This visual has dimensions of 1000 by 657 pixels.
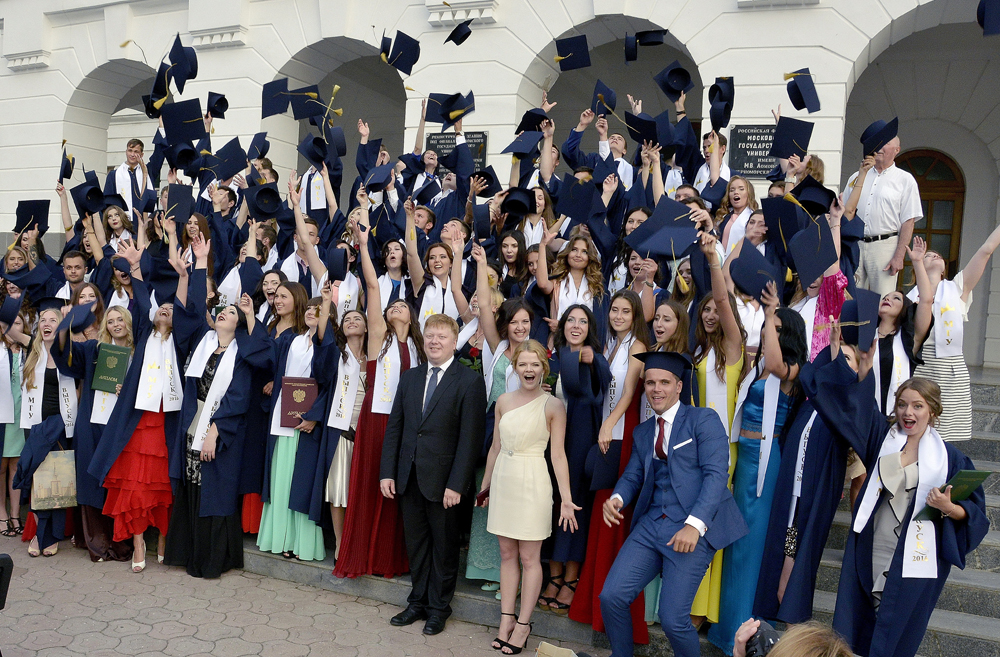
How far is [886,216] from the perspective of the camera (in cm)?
672

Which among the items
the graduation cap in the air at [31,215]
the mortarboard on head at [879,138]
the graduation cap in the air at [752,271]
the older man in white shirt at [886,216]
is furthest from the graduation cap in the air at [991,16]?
the graduation cap in the air at [31,215]

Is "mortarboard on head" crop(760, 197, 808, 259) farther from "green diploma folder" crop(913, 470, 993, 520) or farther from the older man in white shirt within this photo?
the older man in white shirt

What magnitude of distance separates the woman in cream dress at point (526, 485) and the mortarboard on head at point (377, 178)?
2.44 meters

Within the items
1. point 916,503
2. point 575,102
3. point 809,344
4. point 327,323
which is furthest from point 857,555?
point 575,102

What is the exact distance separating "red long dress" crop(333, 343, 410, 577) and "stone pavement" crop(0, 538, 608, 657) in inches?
9.6

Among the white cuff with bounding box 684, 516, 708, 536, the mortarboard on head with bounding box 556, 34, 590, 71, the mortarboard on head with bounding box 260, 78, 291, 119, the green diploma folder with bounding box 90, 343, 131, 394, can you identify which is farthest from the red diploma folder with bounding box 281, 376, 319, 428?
the mortarboard on head with bounding box 556, 34, 590, 71

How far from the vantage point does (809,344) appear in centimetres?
521

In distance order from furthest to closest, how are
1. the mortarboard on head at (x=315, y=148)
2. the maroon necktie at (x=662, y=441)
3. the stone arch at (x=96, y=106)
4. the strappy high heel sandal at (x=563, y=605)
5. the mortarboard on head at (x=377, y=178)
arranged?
the stone arch at (x=96, y=106) < the mortarboard on head at (x=315, y=148) < the mortarboard on head at (x=377, y=178) < the strappy high heel sandal at (x=563, y=605) < the maroon necktie at (x=662, y=441)

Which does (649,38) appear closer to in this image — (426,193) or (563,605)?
(426,193)

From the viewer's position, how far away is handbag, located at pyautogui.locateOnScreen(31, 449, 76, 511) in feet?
19.3

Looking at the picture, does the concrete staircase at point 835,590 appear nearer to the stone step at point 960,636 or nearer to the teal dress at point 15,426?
the stone step at point 960,636

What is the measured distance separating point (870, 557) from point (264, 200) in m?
5.46

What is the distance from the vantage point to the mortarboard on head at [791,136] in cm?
570

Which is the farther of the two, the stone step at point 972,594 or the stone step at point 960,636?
the stone step at point 972,594
